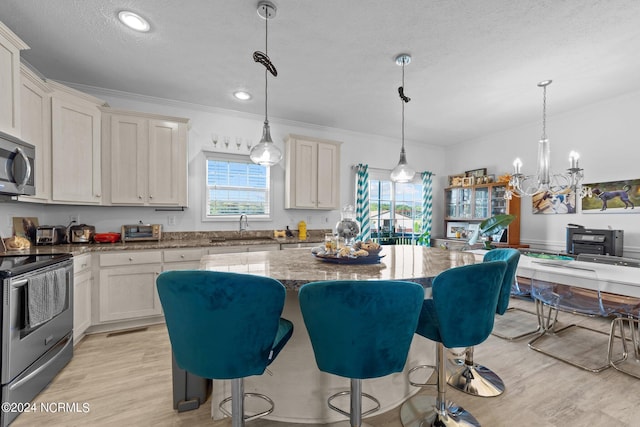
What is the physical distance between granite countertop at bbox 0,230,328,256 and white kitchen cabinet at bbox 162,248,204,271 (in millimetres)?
73

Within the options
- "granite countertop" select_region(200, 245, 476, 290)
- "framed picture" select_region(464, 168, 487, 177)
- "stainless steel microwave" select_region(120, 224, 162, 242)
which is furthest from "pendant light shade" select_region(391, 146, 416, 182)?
"framed picture" select_region(464, 168, 487, 177)

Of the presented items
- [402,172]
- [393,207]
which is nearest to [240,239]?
[402,172]

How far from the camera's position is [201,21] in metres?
2.20

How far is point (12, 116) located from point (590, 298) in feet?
16.1

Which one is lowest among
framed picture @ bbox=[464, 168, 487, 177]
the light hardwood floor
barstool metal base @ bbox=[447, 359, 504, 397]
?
the light hardwood floor

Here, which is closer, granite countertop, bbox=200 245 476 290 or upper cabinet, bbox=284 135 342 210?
granite countertop, bbox=200 245 476 290

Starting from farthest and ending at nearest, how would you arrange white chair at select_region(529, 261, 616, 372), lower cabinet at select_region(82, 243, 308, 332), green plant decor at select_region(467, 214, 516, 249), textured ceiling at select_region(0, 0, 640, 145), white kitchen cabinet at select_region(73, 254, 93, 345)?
green plant decor at select_region(467, 214, 516, 249), lower cabinet at select_region(82, 243, 308, 332), white kitchen cabinet at select_region(73, 254, 93, 345), white chair at select_region(529, 261, 616, 372), textured ceiling at select_region(0, 0, 640, 145)

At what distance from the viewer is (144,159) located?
3.34 metres

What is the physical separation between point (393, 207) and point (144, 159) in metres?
4.26

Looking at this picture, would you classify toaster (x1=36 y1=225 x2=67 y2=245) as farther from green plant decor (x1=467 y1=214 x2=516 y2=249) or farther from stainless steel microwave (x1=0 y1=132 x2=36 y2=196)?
green plant decor (x1=467 y1=214 x2=516 y2=249)

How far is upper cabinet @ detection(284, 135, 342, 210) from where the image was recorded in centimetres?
419

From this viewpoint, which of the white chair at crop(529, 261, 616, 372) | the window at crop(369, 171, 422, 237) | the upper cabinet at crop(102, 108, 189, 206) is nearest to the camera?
the white chair at crop(529, 261, 616, 372)

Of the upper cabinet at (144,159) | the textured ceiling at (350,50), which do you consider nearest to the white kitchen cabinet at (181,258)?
the upper cabinet at (144,159)

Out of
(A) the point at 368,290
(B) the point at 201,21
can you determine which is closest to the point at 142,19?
(B) the point at 201,21
